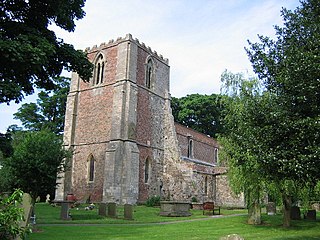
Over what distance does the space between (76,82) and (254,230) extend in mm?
25024

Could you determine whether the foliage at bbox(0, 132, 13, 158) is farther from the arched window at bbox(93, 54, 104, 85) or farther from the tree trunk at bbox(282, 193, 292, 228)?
the arched window at bbox(93, 54, 104, 85)

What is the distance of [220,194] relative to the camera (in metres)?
36.1

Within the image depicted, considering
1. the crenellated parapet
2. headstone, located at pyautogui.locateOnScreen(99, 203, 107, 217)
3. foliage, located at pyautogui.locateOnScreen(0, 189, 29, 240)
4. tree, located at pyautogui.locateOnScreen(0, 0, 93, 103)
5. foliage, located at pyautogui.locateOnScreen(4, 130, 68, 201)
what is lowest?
headstone, located at pyautogui.locateOnScreen(99, 203, 107, 217)

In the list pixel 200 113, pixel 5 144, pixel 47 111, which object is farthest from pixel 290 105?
pixel 200 113

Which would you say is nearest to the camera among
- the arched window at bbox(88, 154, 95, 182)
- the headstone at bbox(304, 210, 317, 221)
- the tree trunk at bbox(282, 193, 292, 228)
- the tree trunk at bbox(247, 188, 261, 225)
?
the tree trunk at bbox(282, 193, 292, 228)

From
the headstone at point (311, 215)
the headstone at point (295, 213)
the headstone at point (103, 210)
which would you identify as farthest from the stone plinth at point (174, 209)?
the headstone at point (311, 215)

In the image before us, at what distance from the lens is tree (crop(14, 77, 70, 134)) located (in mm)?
47688

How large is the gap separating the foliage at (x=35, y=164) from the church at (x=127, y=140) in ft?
27.7

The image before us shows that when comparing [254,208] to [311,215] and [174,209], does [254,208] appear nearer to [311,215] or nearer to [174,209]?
[311,215]

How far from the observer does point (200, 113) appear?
59.7m

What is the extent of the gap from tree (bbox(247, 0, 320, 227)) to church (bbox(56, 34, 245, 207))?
63.2ft

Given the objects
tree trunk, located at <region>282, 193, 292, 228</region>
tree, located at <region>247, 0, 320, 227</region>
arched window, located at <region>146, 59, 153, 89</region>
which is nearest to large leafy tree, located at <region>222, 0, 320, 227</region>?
tree, located at <region>247, 0, 320, 227</region>

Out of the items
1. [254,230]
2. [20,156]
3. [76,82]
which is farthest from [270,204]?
[76,82]

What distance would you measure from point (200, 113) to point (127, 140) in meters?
31.1
